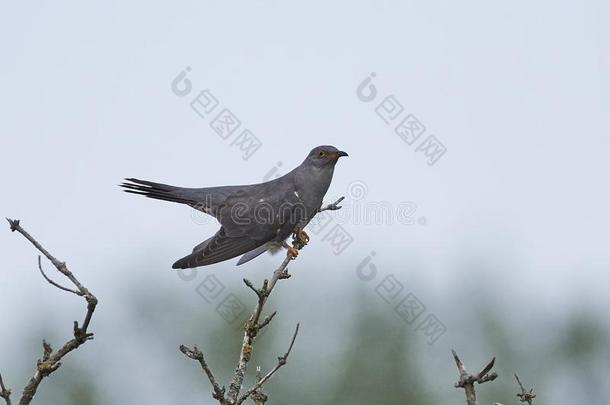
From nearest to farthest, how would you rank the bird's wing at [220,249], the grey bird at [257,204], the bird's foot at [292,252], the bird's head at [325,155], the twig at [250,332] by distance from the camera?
the twig at [250,332] < the bird's foot at [292,252] < the bird's wing at [220,249] < the grey bird at [257,204] < the bird's head at [325,155]

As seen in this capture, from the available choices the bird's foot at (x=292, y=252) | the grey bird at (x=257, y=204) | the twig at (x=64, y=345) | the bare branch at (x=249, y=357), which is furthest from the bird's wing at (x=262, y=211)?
the twig at (x=64, y=345)

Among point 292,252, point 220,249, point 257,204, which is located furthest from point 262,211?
point 292,252

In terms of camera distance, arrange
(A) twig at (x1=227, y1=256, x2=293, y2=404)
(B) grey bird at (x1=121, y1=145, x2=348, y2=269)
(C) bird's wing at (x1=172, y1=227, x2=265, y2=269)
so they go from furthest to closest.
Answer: (B) grey bird at (x1=121, y1=145, x2=348, y2=269) < (C) bird's wing at (x1=172, y1=227, x2=265, y2=269) < (A) twig at (x1=227, y1=256, x2=293, y2=404)

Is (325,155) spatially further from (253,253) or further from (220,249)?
(220,249)

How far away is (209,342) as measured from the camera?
80.4ft

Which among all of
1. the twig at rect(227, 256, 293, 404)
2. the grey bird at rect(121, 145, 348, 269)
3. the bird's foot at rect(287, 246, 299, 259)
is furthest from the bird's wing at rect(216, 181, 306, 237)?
the twig at rect(227, 256, 293, 404)

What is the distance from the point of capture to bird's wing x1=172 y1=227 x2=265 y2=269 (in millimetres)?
7732

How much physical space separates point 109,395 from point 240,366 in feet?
65.5

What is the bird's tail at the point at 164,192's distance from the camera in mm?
8609

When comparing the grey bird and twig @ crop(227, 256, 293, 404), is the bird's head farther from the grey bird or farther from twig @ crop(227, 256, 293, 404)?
twig @ crop(227, 256, 293, 404)

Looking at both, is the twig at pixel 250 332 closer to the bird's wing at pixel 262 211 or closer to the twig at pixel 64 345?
the twig at pixel 64 345

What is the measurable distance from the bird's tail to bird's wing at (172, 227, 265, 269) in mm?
660

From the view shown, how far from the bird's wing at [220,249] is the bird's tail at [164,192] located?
66 centimetres

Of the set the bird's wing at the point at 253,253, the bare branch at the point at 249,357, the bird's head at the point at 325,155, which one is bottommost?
the bare branch at the point at 249,357
